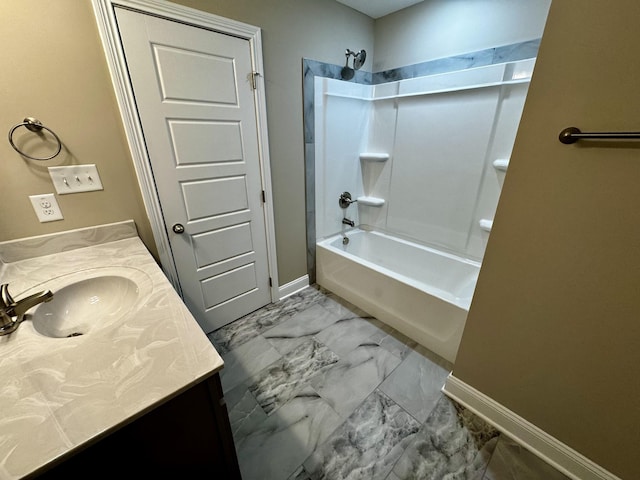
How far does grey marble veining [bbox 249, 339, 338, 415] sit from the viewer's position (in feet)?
4.74

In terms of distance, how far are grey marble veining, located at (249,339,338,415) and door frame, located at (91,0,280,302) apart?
32.3 inches

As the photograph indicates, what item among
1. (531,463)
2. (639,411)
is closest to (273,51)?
(639,411)

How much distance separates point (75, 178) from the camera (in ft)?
3.98

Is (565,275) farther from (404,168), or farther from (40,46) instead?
(40,46)

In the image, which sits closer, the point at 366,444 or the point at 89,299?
the point at 89,299

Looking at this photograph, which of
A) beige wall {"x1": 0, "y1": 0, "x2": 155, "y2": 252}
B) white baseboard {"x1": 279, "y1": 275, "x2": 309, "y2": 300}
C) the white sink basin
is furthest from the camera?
white baseboard {"x1": 279, "y1": 275, "x2": 309, "y2": 300}

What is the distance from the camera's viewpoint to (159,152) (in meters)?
1.41

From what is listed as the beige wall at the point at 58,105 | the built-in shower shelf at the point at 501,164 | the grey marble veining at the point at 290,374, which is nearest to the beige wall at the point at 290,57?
the beige wall at the point at 58,105

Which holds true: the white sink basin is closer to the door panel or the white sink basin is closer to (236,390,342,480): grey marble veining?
the door panel

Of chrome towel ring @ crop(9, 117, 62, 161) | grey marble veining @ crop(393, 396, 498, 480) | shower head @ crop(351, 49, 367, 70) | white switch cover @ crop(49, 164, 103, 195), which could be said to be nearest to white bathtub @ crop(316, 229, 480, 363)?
grey marble veining @ crop(393, 396, 498, 480)

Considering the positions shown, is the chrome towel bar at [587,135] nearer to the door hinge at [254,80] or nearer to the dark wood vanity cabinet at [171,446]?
the dark wood vanity cabinet at [171,446]

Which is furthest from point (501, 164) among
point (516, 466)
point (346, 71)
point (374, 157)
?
point (516, 466)

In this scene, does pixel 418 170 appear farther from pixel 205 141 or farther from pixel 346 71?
pixel 205 141

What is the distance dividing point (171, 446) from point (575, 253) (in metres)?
1.38
